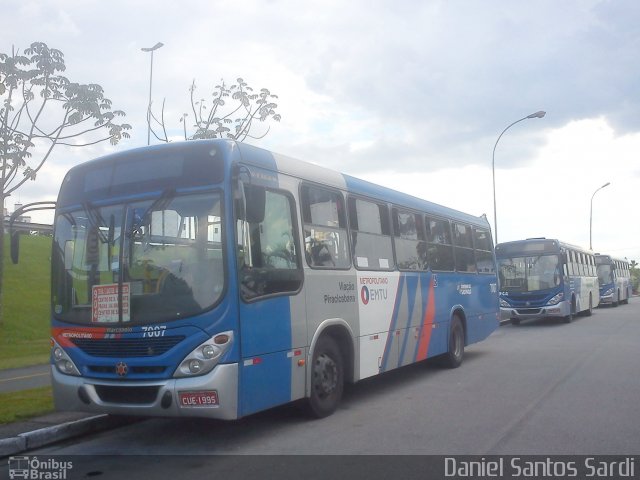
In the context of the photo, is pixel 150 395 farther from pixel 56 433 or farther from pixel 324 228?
pixel 324 228

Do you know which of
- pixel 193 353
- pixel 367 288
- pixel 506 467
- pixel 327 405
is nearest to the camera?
pixel 506 467

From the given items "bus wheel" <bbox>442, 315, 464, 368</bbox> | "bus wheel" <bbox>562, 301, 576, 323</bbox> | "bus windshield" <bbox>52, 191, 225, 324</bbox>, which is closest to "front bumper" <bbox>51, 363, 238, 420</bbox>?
"bus windshield" <bbox>52, 191, 225, 324</bbox>

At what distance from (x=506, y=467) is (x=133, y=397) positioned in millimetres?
3721

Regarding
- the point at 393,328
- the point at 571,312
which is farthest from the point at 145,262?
the point at 571,312

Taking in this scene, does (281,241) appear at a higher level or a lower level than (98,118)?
lower

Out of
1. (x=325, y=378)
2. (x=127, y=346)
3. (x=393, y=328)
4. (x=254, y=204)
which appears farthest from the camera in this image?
(x=393, y=328)

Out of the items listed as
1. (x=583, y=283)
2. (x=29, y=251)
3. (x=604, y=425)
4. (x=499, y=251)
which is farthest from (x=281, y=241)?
(x=29, y=251)

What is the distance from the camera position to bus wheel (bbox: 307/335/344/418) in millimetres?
8243

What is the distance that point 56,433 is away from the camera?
7590 millimetres

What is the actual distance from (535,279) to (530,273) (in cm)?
27

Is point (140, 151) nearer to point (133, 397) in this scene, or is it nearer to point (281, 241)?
point (281, 241)

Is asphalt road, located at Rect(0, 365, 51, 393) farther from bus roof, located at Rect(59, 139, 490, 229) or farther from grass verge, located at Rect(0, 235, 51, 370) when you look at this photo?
bus roof, located at Rect(59, 139, 490, 229)

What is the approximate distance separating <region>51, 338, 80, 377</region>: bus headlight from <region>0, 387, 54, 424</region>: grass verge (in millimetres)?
1090

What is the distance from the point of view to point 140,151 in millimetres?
7602
